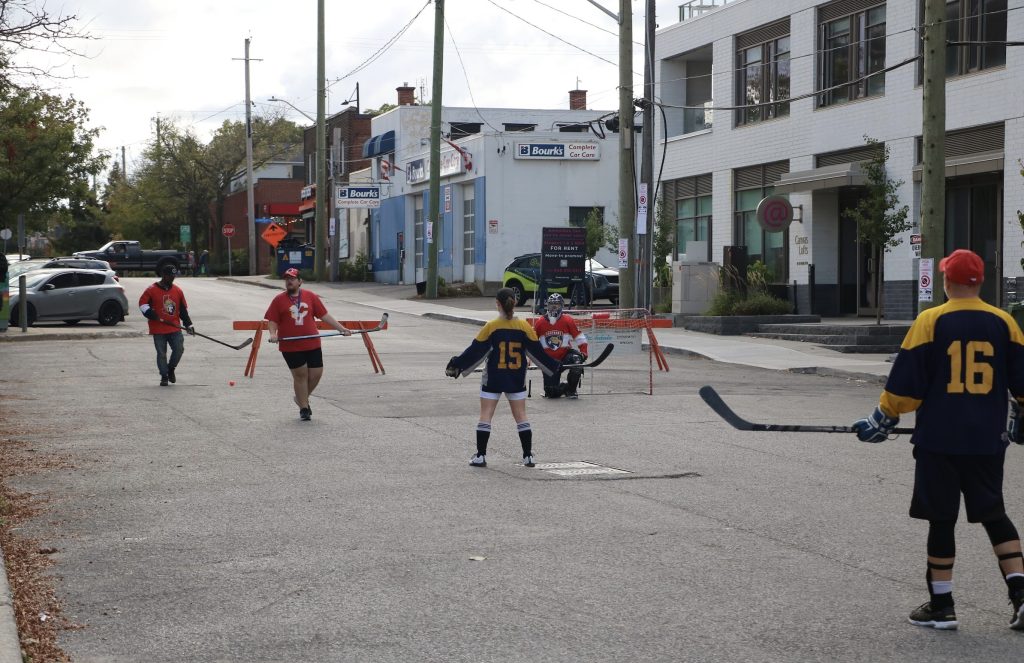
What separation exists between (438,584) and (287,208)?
225ft

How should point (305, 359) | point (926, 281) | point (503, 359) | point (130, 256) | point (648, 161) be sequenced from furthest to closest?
point (130, 256), point (648, 161), point (926, 281), point (305, 359), point (503, 359)

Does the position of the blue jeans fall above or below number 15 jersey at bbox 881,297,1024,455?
below

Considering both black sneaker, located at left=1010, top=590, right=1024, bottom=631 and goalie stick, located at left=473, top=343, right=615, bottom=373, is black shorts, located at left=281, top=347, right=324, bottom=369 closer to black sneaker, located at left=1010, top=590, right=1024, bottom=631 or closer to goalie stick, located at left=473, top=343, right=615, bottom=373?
goalie stick, located at left=473, top=343, right=615, bottom=373

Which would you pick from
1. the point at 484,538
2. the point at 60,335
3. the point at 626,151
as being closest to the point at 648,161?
the point at 626,151

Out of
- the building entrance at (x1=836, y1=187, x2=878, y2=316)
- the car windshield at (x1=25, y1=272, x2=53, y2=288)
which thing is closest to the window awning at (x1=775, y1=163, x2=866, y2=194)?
the building entrance at (x1=836, y1=187, x2=878, y2=316)

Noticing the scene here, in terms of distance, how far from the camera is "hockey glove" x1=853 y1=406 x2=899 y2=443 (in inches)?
254

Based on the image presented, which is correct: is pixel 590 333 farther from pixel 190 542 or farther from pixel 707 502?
pixel 190 542

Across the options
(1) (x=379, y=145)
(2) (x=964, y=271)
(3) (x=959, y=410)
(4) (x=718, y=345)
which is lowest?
(4) (x=718, y=345)

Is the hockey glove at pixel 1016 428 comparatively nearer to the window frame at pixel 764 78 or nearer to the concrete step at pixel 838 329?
the concrete step at pixel 838 329

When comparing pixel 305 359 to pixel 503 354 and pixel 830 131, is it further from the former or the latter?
pixel 830 131

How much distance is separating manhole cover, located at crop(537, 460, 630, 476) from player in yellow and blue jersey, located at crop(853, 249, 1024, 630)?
476cm

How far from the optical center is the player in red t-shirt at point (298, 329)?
15289mm

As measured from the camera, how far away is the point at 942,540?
634cm

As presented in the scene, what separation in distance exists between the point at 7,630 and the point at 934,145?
15616 millimetres
